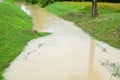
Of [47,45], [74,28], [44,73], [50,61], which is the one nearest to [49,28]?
[74,28]

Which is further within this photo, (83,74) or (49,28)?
(49,28)

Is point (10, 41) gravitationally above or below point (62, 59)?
above

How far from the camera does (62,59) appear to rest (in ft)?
46.0

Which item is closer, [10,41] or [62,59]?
[62,59]

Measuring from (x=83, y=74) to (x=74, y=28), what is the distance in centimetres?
1149

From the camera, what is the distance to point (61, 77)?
11.4m

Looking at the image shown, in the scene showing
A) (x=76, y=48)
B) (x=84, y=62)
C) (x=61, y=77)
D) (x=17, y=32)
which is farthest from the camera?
(x=17, y=32)

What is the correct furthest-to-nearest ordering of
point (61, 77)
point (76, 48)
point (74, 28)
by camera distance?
point (74, 28), point (76, 48), point (61, 77)

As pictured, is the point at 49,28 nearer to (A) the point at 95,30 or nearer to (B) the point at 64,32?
(B) the point at 64,32

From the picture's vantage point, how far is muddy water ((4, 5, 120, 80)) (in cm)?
1169

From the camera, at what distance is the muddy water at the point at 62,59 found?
11.7m

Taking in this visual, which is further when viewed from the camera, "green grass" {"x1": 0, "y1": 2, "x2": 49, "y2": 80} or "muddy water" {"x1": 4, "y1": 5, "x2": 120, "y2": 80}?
"green grass" {"x1": 0, "y1": 2, "x2": 49, "y2": 80}

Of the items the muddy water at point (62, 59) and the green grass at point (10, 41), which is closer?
the muddy water at point (62, 59)

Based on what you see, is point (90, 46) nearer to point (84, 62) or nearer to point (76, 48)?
point (76, 48)
